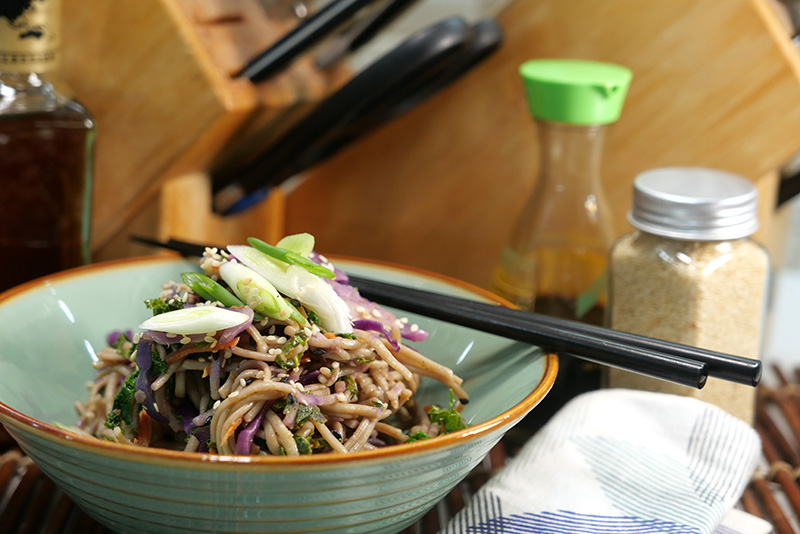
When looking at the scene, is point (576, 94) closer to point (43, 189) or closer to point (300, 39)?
point (300, 39)

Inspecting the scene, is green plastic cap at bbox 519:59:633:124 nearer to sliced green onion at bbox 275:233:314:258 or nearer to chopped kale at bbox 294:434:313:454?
sliced green onion at bbox 275:233:314:258

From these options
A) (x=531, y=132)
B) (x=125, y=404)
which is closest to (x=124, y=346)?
(x=125, y=404)

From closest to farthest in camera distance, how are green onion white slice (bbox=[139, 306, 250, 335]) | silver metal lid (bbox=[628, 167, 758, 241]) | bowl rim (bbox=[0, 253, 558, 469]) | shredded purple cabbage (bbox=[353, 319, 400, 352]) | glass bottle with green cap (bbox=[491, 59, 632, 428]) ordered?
1. bowl rim (bbox=[0, 253, 558, 469])
2. green onion white slice (bbox=[139, 306, 250, 335])
3. shredded purple cabbage (bbox=[353, 319, 400, 352])
4. silver metal lid (bbox=[628, 167, 758, 241])
5. glass bottle with green cap (bbox=[491, 59, 632, 428])

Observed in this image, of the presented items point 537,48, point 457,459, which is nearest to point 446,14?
point 537,48

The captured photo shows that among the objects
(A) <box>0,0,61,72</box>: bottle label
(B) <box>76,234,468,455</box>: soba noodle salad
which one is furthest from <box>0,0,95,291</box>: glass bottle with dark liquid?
(B) <box>76,234,468,455</box>: soba noodle salad

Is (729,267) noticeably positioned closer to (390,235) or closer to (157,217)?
(390,235)

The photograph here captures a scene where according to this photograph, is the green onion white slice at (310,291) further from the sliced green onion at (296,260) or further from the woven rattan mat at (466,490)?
the woven rattan mat at (466,490)

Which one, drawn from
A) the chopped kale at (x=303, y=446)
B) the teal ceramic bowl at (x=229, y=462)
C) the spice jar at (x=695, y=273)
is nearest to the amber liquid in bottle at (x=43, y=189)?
the teal ceramic bowl at (x=229, y=462)
